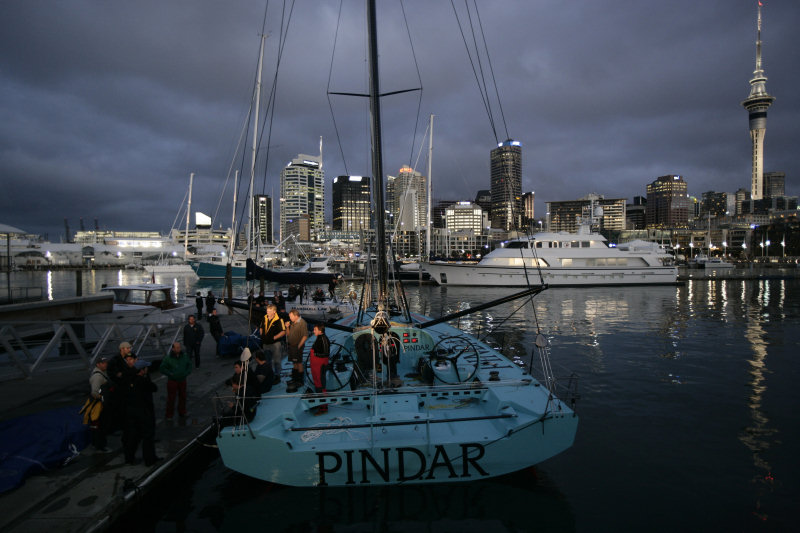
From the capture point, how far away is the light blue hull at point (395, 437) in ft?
17.9

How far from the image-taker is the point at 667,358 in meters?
15.3

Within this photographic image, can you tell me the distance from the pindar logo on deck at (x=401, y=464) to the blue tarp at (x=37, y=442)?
158 inches

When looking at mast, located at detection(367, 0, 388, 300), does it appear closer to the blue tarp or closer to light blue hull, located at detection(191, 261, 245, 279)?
the blue tarp

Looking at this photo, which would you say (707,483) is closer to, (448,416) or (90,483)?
(448,416)

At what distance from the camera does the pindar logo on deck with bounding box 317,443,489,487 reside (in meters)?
5.46

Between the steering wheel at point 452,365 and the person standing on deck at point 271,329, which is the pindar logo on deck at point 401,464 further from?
the person standing on deck at point 271,329

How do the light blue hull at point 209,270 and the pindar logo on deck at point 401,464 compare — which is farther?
the light blue hull at point 209,270

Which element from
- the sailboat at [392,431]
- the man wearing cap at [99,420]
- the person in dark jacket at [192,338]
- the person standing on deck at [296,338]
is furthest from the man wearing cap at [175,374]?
the person in dark jacket at [192,338]

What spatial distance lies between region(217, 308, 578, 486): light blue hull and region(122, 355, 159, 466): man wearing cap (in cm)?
139

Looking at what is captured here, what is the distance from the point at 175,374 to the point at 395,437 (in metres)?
4.45

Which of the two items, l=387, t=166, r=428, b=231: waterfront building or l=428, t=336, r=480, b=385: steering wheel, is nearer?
l=428, t=336, r=480, b=385: steering wheel

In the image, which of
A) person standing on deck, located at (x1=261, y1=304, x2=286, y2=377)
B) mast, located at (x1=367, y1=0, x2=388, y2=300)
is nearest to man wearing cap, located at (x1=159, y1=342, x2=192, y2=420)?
person standing on deck, located at (x1=261, y1=304, x2=286, y2=377)

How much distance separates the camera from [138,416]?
589cm

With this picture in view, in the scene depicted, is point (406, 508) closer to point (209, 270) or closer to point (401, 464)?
point (401, 464)
